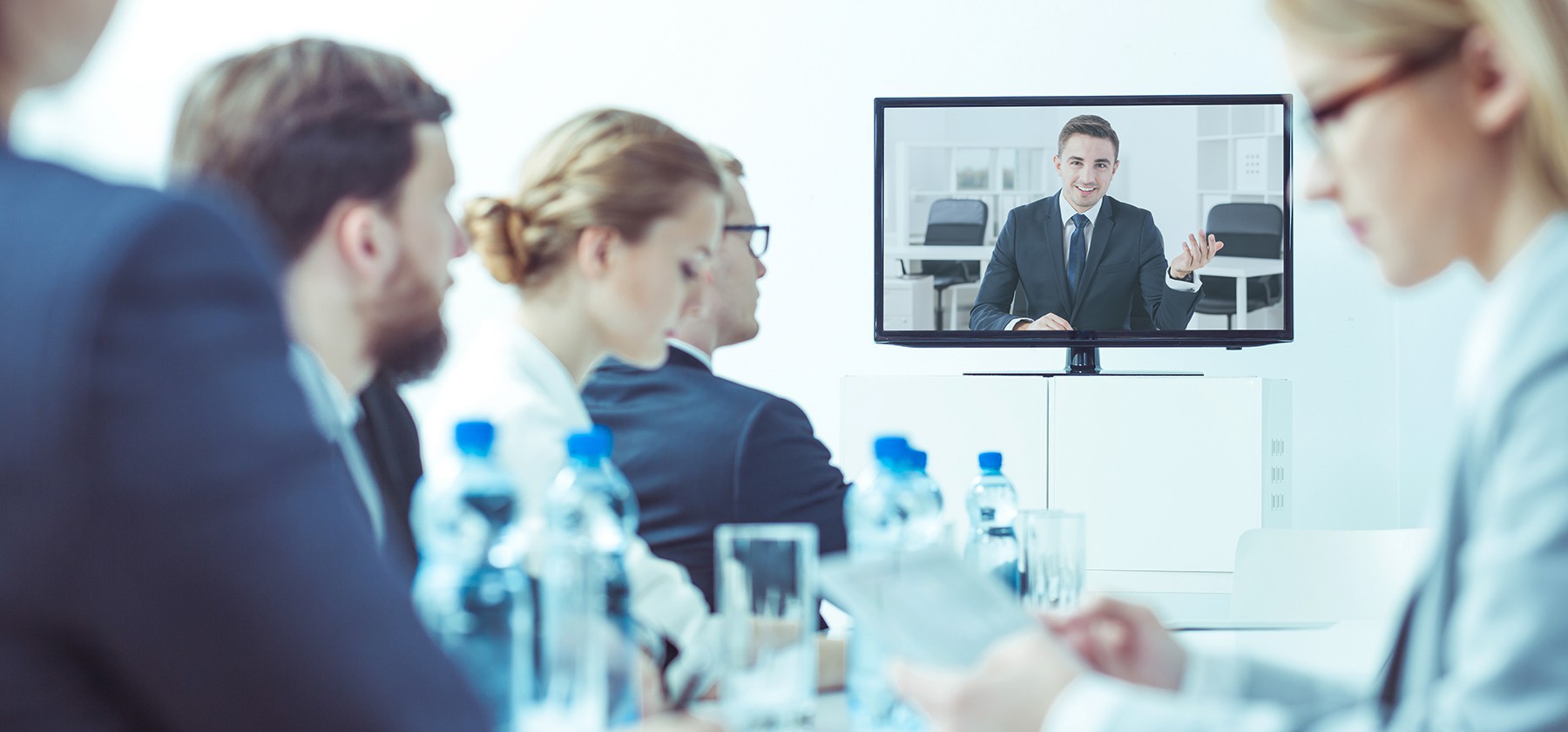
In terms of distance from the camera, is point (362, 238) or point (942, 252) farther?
point (942, 252)

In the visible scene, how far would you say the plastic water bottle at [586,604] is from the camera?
1.04 metres

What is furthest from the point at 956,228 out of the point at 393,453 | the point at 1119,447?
the point at 393,453

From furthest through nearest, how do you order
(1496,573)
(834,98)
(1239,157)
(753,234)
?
(834,98)
(1239,157)
(753,234)
(1496,573)

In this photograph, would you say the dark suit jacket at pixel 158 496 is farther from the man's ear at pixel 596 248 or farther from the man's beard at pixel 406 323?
the man's ear at pixel 596 248

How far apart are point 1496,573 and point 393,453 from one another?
1.33 meters

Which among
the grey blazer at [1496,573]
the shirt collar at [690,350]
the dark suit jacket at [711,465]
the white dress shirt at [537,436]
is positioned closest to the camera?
the grey blazer at [1496,573]

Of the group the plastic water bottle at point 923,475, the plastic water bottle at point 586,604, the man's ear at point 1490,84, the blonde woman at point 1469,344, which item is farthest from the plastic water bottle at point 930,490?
the man's ear at point 1490,84

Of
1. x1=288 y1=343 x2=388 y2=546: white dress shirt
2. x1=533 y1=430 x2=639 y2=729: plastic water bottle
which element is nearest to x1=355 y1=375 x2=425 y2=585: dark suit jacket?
x1=288 y1=343 x2=388 y2=546: white dress shirt

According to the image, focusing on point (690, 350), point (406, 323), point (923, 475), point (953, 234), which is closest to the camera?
point (406, 323)

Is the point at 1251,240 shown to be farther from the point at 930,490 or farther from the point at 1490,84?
the point at 1490,84

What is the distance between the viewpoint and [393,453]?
5.65 feet

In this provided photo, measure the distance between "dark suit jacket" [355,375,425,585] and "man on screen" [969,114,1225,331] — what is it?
2.54m

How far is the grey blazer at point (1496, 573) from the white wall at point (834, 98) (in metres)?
3.62

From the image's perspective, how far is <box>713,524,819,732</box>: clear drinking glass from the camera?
1137 millimetres
